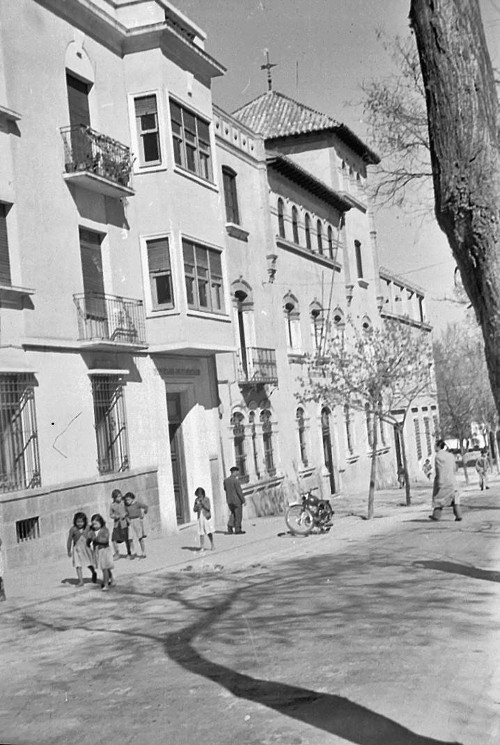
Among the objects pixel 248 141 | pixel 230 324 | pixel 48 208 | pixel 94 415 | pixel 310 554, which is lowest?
pixel 310 554

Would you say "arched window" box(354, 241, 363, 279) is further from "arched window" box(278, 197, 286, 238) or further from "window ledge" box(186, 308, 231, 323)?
"window ledge" box(186, 308, 231, 323)

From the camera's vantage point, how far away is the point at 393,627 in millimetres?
10078

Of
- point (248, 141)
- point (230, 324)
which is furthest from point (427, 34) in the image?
point (248, 141)

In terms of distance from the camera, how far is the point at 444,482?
70.8 ft

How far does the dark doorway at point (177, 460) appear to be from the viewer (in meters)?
25.4

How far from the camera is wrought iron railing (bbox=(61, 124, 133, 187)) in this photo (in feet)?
67.2

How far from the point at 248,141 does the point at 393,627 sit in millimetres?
23437

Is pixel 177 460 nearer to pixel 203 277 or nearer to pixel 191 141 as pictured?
pixel 203 277

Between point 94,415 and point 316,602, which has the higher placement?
point 94,415

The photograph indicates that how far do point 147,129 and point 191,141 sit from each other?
1709 mm

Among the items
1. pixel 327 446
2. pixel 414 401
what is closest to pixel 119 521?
pixel 327 446

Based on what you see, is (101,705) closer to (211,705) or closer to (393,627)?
(211,705)

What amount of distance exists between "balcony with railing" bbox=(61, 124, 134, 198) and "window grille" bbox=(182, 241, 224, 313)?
2357 mm

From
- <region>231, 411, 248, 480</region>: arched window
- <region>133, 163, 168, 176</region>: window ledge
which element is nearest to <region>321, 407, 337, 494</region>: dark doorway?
<region>231, 411, 248, 480</region>: arched window
